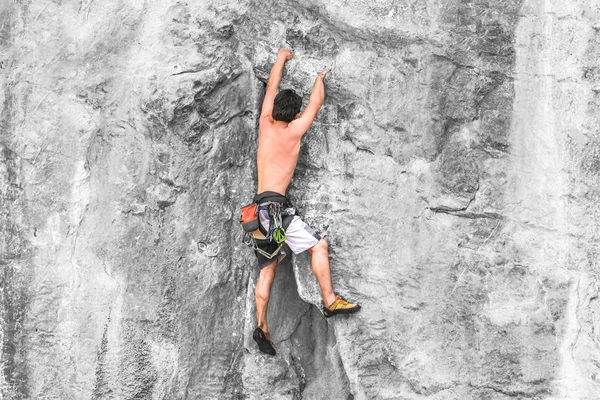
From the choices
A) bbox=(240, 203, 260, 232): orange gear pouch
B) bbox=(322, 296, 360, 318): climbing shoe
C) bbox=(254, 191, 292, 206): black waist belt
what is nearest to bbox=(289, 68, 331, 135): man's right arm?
bbox=(254, 191, 292, 206): black waist belt

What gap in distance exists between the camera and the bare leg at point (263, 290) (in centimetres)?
734

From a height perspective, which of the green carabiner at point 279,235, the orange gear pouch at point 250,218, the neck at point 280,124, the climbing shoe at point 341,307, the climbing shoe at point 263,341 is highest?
the neck at point 280,124

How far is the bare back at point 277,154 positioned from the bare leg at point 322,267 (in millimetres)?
526

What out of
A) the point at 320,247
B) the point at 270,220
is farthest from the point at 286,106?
the point at 320,247

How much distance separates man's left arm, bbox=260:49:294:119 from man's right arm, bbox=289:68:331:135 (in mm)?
245

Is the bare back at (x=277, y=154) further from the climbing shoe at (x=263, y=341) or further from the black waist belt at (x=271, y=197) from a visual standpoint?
the climbing shoe at (x=263, y=341)

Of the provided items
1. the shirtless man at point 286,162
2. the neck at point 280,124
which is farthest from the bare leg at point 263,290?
the neck at point 280,124

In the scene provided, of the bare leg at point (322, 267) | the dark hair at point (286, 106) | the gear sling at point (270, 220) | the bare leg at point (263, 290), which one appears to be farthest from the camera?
the bare leg at point (263, 290)

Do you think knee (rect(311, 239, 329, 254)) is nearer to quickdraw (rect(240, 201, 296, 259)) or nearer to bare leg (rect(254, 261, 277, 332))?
quickdraw (rect(240, 201, 296, 259))

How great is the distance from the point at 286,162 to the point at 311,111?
17.5 inches

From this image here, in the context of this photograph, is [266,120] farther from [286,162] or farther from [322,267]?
[322,267]

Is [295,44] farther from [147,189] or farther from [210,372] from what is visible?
[210,372]

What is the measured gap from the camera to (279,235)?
7.09 meters

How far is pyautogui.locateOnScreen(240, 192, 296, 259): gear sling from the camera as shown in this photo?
23.2ft
